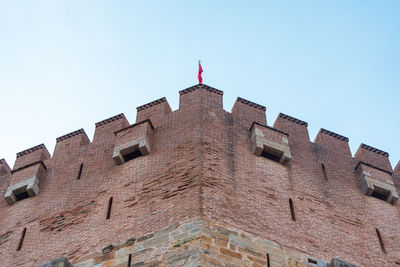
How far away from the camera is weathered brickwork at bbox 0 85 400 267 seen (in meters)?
15.3

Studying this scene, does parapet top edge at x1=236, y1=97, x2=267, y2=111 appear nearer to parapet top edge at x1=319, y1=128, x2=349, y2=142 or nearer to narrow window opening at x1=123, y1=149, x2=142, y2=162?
parapet top edge at x1=319, y1=128, x2=349, y2=142

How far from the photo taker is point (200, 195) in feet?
51.8

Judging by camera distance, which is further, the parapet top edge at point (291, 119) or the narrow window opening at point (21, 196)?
the parapet top edge at point (291, 119)

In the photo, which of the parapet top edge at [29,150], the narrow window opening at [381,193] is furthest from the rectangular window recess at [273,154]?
the parapet top edge at [29,150]

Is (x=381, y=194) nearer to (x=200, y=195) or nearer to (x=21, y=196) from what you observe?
(x=200, y=195)

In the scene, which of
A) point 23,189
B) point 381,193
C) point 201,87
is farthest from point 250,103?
point 23,189

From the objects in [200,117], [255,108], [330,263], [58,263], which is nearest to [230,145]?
[200,117]

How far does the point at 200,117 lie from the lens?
18750 mm

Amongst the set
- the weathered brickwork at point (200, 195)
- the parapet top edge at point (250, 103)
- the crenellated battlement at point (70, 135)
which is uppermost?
the parapet top edge at point (250, 103)

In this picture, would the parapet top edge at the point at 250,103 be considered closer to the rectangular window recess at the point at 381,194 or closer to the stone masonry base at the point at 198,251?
the rectangular window recess at the point at 381,194

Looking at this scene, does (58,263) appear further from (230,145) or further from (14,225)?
(230,145)

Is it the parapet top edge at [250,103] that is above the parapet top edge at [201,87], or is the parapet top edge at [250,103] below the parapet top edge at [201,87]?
below

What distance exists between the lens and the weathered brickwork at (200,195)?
1533 centimetres

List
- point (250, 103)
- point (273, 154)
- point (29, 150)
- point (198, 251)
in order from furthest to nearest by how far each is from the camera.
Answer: point (29, 150) → point (250, 103) → point (273, 154) → point (198, 251)
